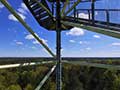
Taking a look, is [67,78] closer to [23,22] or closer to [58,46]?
[58,46]

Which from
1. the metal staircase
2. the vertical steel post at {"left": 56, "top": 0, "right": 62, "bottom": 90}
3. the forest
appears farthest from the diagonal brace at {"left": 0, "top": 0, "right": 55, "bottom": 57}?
the forest

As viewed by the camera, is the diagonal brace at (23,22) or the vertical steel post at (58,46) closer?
the diagonal brace at (23,22)

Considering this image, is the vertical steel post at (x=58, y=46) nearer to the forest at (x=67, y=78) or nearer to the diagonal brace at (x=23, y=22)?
the diagonal brace at (x=23, y=22)

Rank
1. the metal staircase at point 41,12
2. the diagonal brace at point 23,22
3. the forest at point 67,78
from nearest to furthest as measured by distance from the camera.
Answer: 1. the diagonal brace at point 23,22
2. the metal staircase at point 41,12
3. the forest at point 67,78

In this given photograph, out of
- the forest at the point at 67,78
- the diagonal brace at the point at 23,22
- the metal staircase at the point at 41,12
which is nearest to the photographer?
the diagonal brace at the point at 23,22

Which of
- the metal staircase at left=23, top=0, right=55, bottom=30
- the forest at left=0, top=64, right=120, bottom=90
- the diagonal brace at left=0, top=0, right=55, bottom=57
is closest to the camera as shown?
the diagonal brace at left=0, top=0, right=55, bottom=57

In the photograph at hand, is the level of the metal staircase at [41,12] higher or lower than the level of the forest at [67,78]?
higher

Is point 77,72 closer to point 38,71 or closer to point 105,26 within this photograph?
point 38,71

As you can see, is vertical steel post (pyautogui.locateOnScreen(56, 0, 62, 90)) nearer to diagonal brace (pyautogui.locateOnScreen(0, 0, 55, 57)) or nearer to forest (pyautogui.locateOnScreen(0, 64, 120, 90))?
diagonal brace (pyautogui.locateOnScreen(0, 0, 55, 57))

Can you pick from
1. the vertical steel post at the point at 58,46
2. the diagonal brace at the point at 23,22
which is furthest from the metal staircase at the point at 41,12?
the diagonal brace at the point at 23,22
